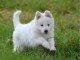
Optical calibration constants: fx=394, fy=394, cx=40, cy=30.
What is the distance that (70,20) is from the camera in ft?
34.8

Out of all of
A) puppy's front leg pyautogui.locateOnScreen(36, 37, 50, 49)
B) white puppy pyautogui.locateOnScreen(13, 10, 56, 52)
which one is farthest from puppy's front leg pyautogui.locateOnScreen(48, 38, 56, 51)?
puppy's front leg pyautogui.locateOnScreen(36, 37, 50, 49)

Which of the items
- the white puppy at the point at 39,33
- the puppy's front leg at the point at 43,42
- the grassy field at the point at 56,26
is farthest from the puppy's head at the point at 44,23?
the grassy field at the point at 56,26

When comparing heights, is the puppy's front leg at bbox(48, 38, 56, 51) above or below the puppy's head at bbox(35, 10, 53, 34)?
below

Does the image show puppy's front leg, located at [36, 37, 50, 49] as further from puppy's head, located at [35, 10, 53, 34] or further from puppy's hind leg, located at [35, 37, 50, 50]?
puppy's head, located at [35, 10, 53, 34]

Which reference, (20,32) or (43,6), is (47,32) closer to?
(20,32)

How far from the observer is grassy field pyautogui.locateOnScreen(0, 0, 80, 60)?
22.8 feet

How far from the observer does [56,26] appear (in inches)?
371

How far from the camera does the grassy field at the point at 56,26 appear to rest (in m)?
6.96

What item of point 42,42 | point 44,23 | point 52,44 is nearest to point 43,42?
point 42,42

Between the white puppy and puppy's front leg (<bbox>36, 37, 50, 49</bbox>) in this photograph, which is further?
the white puppy

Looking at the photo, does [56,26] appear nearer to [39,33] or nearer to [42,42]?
[39,33]

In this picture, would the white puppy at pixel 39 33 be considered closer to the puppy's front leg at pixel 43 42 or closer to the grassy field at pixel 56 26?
the puppy's front leg at pixel 43 42

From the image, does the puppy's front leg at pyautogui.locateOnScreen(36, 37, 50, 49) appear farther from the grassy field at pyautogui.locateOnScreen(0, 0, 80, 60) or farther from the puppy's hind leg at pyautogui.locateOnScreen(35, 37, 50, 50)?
the grassy field at pyautogui.locateOnScreen(0, 0, 80, 60)

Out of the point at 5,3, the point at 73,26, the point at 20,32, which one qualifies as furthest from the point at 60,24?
the point at 5,3
